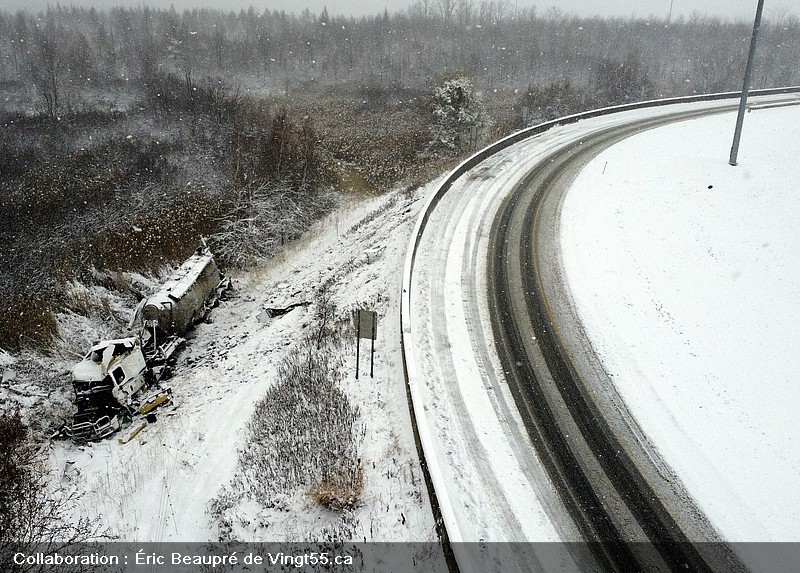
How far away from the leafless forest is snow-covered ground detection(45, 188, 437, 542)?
6.90 metres

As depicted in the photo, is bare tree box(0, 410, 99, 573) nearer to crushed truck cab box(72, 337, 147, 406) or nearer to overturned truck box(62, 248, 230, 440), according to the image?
overturned truck box(62, 248, 230, 440)

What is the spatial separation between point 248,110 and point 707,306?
42677mm

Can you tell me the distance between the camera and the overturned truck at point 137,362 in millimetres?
13688

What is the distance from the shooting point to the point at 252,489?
31.4 feet

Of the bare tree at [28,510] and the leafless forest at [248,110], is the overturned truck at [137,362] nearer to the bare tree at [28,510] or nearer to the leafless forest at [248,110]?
the bare tree at [28,510]

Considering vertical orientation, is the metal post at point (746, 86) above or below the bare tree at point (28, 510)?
above

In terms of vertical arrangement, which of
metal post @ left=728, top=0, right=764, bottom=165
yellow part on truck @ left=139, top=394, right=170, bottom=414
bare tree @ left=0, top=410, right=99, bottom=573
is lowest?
yellow part on truck @ left=139, top=394, right=170, bottom=414

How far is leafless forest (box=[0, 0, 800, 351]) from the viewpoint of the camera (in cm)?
2777

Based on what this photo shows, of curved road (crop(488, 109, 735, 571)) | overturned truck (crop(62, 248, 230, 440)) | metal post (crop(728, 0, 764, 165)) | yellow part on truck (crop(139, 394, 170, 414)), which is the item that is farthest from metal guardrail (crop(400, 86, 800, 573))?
metal post (crop(728, 0, 764, 165))

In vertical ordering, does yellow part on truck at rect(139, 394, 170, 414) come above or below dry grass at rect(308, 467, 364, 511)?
below

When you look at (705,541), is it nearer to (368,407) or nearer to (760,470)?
(760,470)

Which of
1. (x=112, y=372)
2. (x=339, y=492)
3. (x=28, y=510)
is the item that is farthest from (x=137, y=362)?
(x=339, y=492)

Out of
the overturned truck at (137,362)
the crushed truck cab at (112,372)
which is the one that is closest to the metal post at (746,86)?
the overturned truck at (137,362)

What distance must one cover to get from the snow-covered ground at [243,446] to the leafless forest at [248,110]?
272 inches
